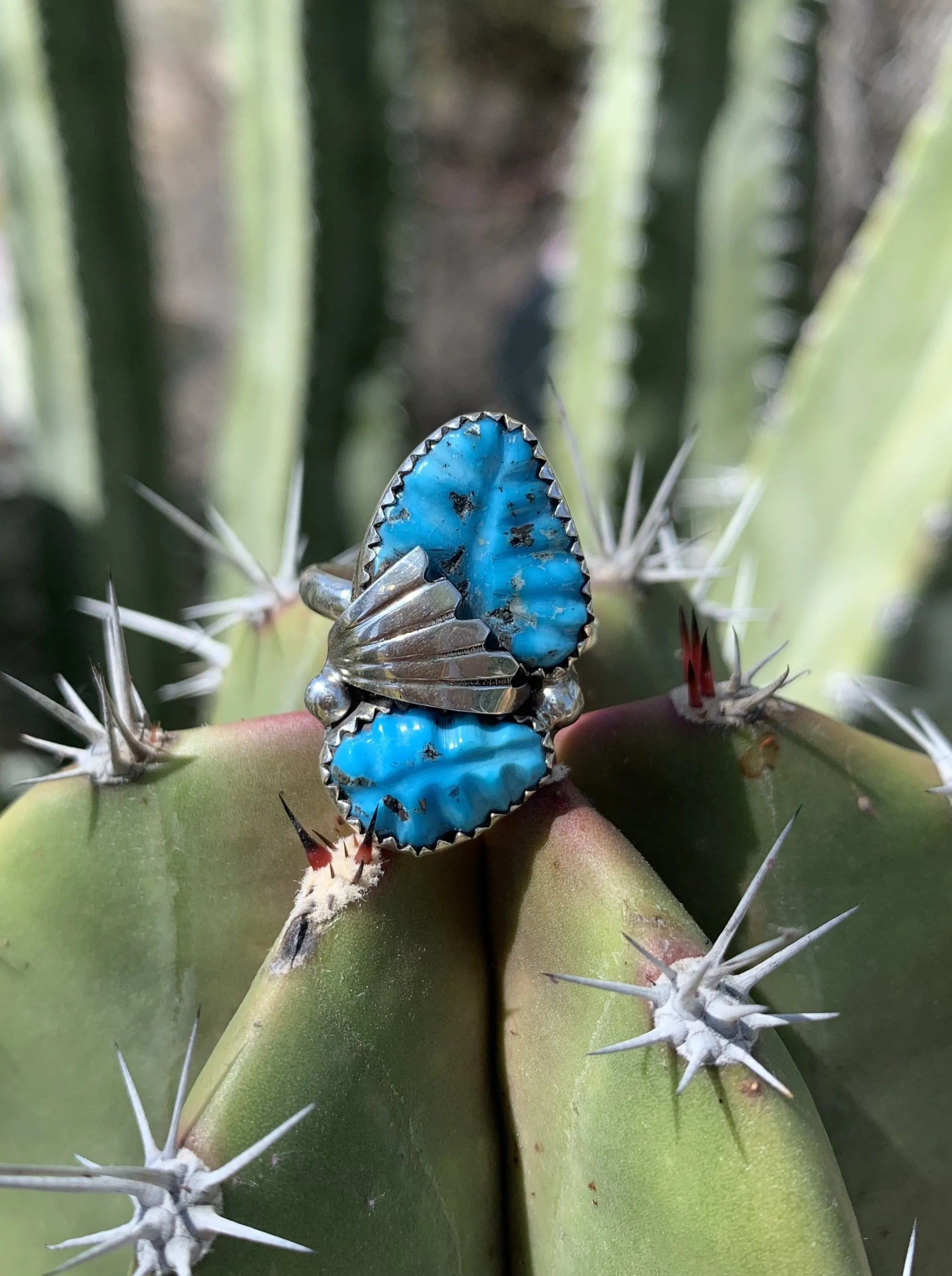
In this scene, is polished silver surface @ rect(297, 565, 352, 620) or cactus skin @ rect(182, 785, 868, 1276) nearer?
cactus skin @ rect(182, 785, 868, 1276)

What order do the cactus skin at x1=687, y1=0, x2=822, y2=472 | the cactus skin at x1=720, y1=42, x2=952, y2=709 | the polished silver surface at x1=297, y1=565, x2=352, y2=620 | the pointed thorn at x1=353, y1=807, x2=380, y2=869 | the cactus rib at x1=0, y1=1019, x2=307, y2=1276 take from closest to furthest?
the cactus rib at x1=0, y1=1019, x2=307, y2=1276 < the pointed thorn at x1=353, y1=807, x2=380, y2=869 < the polished silver surface at x1=297, y1=565, x2=352, y2=620 < the cactus skin at x1=720, y1=42, x2=952, y2=709 < the cactus skin at x1=687, y1=0, x2=822, y2=472

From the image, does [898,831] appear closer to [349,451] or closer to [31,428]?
[349,451]

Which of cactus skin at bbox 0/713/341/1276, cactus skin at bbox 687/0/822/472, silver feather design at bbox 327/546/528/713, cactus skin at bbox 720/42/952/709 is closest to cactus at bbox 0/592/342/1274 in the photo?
cactus skin at bbox 0/713/341/1276

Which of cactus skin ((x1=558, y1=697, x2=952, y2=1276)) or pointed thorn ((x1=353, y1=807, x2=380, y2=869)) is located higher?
pointed thorn ((x1=353, y1=807, x2=380, y2=869))

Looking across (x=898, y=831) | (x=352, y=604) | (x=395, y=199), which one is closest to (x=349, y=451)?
(x=395, y=199)

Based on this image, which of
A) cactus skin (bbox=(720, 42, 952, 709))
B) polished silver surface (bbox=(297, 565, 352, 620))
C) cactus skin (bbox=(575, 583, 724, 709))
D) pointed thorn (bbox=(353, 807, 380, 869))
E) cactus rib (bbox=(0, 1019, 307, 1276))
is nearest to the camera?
cactus rib (bbox=(0, 1019, 307, 1276))

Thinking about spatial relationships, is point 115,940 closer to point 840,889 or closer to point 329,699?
point 329,699

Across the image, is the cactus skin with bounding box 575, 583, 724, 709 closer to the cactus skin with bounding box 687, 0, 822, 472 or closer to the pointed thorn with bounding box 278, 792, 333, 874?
the pointed thorn with bounding box 278, 792, 333, 874
